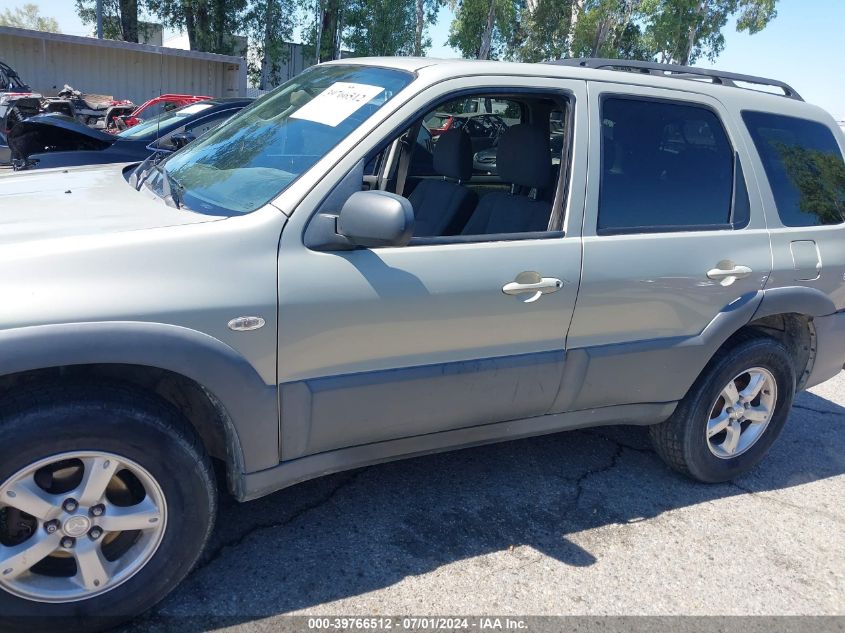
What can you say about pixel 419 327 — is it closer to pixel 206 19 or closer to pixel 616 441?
pixel 616 441

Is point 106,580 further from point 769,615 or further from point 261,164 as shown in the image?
point 769,615

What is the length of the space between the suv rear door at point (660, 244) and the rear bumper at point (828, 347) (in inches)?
24.2

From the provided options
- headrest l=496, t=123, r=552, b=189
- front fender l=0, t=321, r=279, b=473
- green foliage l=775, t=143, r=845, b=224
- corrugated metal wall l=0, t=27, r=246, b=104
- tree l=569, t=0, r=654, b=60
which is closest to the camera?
front fender l=0, t=321, r=279, b=473

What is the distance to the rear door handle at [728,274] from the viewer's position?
332cm

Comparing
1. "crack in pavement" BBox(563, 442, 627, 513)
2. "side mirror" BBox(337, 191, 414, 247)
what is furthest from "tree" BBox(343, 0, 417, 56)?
"side mirror" BBox(337, 191, 414, 247)

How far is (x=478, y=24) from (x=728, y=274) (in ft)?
114

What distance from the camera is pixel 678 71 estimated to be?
12.0 feet

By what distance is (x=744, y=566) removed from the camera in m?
3.18

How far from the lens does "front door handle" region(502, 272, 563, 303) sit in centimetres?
284

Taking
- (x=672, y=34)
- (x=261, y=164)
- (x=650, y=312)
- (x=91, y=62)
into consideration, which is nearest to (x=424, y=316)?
(x=261, y=164)

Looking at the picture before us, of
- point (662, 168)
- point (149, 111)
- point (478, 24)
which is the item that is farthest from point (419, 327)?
point (478, 24)

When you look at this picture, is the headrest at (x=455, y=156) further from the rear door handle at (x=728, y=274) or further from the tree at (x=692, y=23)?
the tree at (x=692, y=23)

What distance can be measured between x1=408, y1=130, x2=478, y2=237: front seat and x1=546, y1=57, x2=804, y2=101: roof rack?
0.62m

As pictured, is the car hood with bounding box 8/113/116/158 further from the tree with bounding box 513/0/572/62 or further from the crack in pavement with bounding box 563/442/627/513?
the tree with bounding box 513/0/572/62
